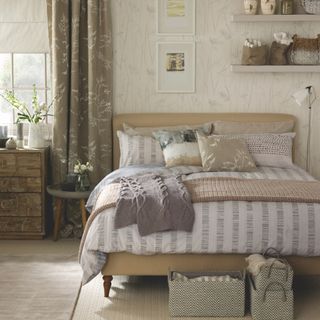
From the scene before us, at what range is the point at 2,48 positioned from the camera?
5.91m

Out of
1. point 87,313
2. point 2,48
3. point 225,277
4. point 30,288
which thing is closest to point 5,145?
point 2,48

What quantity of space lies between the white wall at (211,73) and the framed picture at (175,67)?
0.16ft

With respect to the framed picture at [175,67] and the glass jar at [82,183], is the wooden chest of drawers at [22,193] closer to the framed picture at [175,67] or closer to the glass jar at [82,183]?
the glass jar at [82,183]

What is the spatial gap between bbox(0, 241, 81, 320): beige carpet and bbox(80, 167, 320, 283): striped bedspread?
310 mm

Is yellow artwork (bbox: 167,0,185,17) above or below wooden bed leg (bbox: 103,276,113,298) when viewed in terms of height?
above

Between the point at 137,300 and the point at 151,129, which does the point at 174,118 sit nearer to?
the point at 151,129

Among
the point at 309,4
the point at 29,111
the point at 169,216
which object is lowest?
the point at 169,216

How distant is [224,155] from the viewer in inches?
205

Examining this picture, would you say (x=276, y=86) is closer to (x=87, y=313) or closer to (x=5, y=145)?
(x=5, y=145)

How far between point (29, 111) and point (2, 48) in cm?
57

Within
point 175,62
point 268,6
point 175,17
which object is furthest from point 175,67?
point 268,6

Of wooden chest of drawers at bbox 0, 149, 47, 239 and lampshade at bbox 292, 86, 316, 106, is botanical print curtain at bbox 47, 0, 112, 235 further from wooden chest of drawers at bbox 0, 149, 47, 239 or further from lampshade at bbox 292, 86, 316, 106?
lampshade at bbox 292, 86, 316, 106

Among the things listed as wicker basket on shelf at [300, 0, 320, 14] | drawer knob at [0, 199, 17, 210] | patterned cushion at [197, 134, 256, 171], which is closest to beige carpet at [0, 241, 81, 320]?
drawer knob at [0, 199, 17, 210]

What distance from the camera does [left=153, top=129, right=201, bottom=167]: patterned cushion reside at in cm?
531
